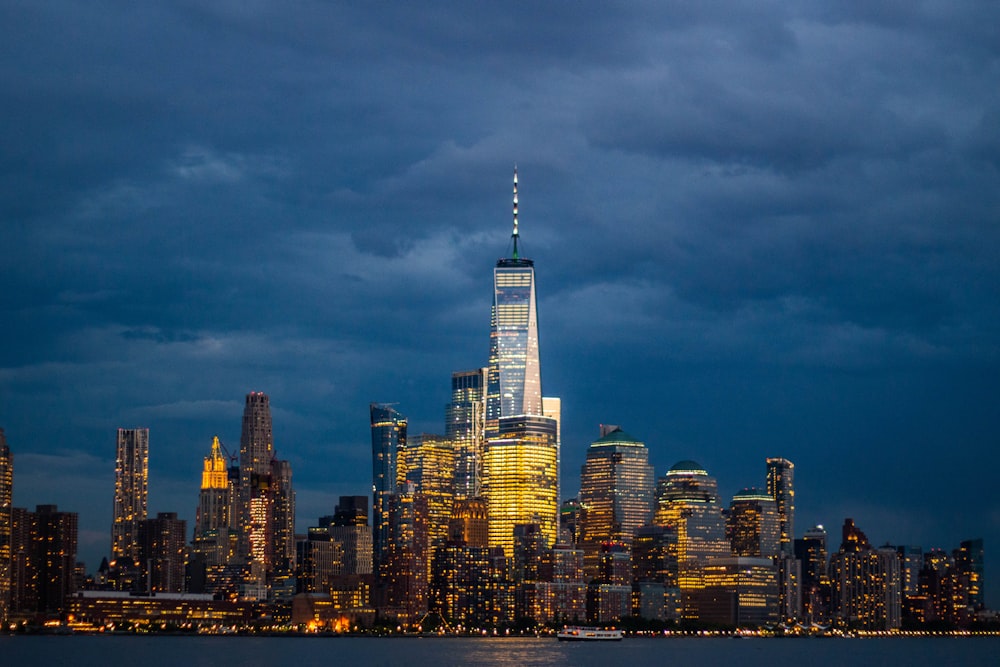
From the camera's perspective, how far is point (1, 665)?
19112 cm

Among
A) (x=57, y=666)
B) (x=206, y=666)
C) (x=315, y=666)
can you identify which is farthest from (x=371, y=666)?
(x=57, y=666)

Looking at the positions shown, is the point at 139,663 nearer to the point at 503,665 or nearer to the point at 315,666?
the point at 315,666

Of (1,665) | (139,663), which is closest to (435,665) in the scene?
(139,663)

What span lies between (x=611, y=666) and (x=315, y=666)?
3778 cm

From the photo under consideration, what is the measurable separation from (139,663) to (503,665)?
153 ft

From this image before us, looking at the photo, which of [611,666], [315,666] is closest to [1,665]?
[315,666]

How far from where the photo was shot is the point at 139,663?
7825 inches

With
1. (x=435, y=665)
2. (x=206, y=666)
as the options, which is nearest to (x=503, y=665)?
(x=435, y=665)

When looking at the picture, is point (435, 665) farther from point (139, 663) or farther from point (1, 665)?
point (1, 665)

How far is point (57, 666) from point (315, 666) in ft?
103

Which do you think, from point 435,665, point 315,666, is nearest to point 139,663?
point 315,666

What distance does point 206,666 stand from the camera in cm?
19100

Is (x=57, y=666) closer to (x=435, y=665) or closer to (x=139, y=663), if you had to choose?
(x=139, y=663)

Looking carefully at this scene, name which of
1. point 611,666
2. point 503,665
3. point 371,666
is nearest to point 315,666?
point 371,666
